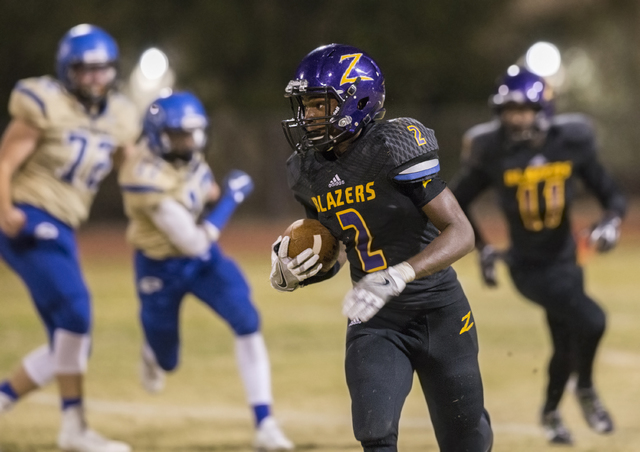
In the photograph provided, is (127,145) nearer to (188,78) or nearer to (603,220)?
(603,220)

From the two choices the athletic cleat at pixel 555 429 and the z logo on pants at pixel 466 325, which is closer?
the z logo on pants at pixel 466 325

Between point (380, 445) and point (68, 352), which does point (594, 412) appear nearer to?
point (380, 445)

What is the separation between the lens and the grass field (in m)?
4.75

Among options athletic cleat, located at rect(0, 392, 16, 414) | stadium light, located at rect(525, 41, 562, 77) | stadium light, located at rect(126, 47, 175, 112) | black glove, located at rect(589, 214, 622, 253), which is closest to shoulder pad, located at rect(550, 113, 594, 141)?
black glove, located at rect(589, 214, 622, 253)

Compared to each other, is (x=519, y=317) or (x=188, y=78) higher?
(x=188, y=78)

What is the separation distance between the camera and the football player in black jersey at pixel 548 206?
184 inches

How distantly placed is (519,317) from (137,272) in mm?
4082

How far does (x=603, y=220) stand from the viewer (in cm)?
491

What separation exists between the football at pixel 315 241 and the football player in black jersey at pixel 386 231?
0.09 ft

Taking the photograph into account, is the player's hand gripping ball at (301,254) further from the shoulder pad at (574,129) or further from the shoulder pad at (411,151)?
the shoulder pad at (574,129)

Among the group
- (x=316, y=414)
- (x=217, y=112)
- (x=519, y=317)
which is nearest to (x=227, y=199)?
(x=316, y=414)

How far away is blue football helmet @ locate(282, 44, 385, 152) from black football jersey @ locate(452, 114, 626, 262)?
6.18 feet

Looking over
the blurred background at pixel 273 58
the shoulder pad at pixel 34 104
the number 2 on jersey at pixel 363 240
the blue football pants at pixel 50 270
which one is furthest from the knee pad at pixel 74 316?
the blurred background at pixel 273 58

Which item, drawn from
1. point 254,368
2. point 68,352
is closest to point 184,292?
point 254,368
